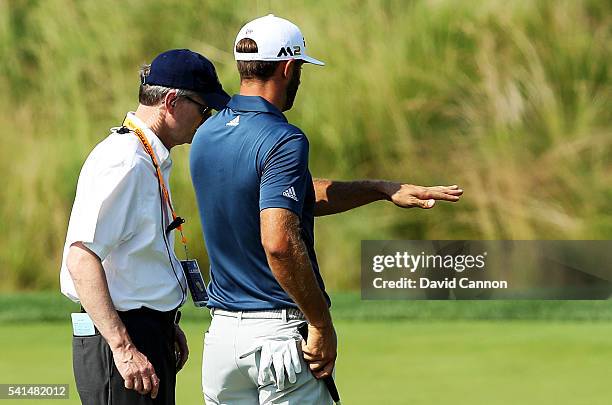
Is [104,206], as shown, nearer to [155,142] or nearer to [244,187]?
[155,142]

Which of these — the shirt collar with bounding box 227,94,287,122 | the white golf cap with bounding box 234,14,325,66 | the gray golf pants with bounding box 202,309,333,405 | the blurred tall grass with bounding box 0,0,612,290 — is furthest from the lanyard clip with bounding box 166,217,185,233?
the blurred tall grass with bounding box 0,0,612,290

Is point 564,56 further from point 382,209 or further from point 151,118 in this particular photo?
point 151,118

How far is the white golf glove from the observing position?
135 inches

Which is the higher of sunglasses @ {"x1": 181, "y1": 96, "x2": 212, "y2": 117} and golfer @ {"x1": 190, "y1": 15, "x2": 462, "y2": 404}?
sunglasses @ {"x1": 181, "y1": 96, "x2": 212, "y2": 117}

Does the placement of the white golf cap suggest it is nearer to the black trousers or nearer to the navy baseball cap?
the navy baseball cap

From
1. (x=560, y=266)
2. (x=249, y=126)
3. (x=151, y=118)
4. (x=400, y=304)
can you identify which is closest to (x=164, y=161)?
(x=151, y=118)

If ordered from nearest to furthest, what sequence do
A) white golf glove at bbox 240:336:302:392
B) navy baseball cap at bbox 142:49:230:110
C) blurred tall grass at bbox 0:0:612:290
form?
white golf glove at bbox 240:336:302:392
navy baseball cap at bbox 142:49:230:110
blurred tall grass at bbox 0:0:612:290

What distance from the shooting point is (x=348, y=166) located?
1209 centimetres

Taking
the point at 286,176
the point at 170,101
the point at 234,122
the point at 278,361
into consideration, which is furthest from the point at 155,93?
the point at 278,361

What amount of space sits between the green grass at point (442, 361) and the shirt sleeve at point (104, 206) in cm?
293

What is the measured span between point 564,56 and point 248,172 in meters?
9.37

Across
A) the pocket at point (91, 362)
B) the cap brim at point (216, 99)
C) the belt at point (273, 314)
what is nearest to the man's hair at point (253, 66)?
the cap brim at point (216, 99)

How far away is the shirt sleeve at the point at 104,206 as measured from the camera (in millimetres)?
3514

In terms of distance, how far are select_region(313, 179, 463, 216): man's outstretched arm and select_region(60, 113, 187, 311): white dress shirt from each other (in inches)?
20.8
